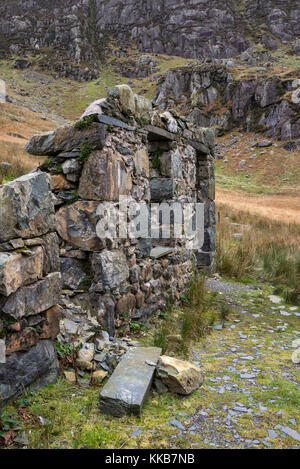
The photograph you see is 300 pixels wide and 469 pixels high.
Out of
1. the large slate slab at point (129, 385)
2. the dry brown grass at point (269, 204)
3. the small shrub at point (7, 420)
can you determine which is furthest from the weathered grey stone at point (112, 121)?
the dry brown grass at point (269, 204)

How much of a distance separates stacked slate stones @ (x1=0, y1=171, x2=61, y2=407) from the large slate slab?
462mm

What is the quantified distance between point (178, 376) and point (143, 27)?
8806 centimetres

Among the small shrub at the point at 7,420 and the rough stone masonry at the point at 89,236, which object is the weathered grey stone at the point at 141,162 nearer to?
the rough stone masonry at the point at 89,236

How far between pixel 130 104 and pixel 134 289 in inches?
85.7

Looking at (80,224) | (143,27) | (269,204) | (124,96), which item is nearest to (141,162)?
(124,96)

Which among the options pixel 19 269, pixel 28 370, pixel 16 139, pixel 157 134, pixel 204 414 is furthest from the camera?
pixel 16 139

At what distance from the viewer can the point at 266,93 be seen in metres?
35.9

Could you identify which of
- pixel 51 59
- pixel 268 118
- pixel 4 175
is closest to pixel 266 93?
pixel 268 118

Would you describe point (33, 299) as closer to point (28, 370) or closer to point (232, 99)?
point (28, 370)

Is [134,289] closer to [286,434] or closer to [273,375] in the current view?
[273,375]

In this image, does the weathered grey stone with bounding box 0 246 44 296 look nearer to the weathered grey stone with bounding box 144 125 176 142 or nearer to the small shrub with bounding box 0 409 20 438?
the small shrub with bounding box 0 409 20 438

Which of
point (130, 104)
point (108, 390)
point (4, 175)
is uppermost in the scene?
point (130, 104)

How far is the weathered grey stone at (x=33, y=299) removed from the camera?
209 cm

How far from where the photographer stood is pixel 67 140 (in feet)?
11.5
